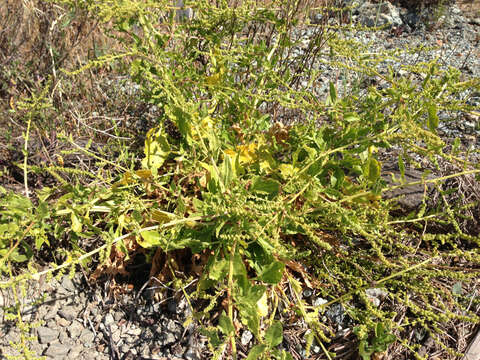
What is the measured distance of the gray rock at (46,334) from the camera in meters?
1.55

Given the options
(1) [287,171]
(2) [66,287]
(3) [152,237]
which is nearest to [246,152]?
(1) [287,171]

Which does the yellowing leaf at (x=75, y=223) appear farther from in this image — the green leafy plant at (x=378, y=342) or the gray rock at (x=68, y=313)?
the green leafy plant at (x=378, y=342)

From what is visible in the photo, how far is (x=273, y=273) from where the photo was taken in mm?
1327

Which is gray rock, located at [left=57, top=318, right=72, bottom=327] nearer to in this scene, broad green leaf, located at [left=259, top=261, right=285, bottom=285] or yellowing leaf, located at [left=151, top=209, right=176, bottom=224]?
yellowing leaf, located at [left=151, top=209, right=176, bottom=224]

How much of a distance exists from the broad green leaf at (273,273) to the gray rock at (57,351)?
0.87 metres

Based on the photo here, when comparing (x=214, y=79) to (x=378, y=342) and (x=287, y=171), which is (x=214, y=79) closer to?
(x=287, y=171)

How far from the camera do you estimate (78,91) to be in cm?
243

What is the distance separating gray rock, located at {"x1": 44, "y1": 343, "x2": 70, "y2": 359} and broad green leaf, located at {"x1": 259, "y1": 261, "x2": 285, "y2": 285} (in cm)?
87

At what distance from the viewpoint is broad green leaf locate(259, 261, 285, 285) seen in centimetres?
131

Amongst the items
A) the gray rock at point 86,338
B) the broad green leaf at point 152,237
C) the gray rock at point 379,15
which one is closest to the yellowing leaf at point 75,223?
the broad green leaf at point 152,237

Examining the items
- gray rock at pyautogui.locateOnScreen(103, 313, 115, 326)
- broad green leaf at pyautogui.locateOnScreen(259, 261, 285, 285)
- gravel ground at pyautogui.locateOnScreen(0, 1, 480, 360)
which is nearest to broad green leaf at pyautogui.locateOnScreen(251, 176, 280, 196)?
broad green leaf at pyautogui.locateOnScreen(259, 261, 285, 285)

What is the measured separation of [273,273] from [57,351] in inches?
37.3

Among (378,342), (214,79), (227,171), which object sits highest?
(214,79)

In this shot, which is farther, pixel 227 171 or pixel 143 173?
pixel 143 173
